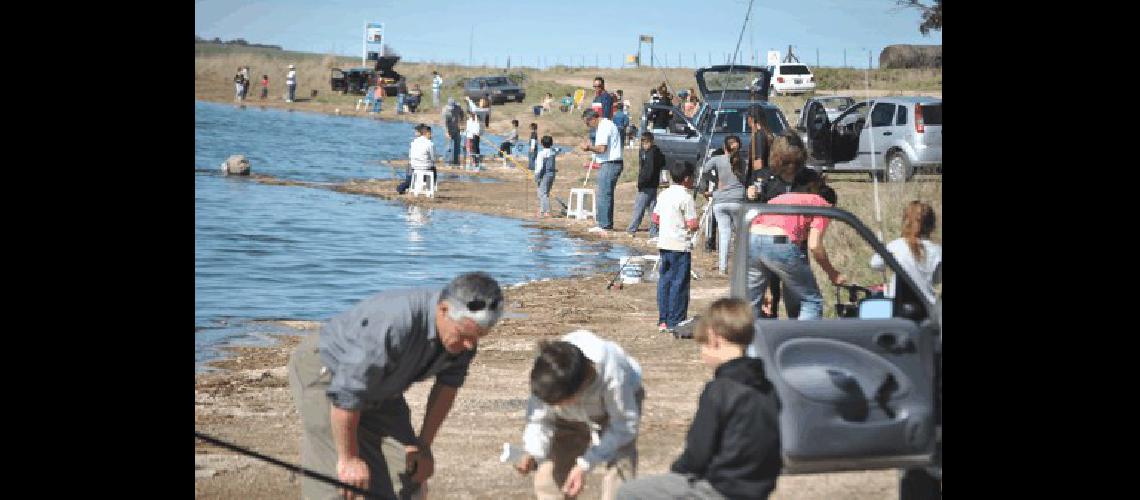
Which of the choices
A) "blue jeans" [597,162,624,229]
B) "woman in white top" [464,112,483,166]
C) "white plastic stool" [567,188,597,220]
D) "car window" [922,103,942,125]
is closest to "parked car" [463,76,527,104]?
"woman in white top" [464,112,483,166]

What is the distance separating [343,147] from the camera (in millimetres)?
43875

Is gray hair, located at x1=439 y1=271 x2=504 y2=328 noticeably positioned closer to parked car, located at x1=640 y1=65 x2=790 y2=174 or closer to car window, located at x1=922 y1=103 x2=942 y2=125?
parked car, located at x1=640 y1=65 x2=790 y2=174

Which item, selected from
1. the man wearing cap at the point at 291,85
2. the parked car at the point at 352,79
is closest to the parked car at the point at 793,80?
the parked car at the point at 352,79

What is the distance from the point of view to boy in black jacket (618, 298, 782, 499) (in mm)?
5254

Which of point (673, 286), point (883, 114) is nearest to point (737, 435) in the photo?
point (673, 286)

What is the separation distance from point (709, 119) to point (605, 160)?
4983mm

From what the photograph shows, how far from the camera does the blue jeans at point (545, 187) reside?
22.4m

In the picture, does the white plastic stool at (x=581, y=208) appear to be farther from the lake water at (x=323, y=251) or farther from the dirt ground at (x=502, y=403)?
the dirt ground at (x=502, y=403)

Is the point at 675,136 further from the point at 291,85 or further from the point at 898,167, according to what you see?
the point at 291,85

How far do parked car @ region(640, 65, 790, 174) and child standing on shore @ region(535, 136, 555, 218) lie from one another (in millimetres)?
1719
